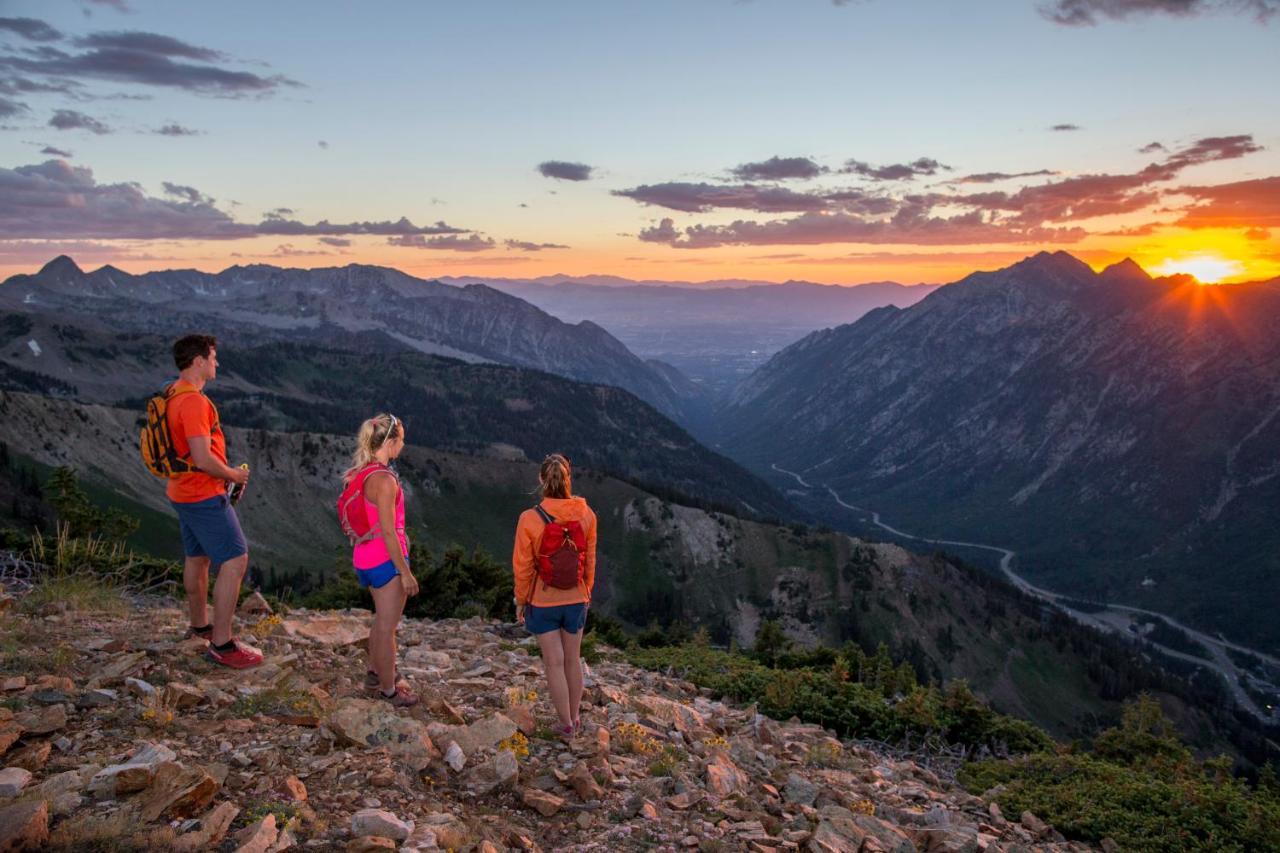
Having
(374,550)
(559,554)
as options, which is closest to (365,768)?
(374,550)

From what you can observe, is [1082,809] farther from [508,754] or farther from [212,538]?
[212,538]

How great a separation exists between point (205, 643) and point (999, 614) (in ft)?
585

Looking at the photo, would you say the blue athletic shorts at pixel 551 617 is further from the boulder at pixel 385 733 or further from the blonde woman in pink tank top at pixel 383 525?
the boulder at pixel 385 733

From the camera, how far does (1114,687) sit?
150000 millimetres

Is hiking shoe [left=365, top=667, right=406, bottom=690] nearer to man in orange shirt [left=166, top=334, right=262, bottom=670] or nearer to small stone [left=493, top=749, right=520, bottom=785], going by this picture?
man in orange shirt [left=166, top=334, right=262, bottom=670]

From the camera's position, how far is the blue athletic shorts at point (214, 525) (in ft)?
32.5

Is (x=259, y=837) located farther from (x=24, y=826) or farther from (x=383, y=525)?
(x=383, y=525)

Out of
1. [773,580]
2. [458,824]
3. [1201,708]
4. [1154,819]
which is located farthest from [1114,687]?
[458,824]

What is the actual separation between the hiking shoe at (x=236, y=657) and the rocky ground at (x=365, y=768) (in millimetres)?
143

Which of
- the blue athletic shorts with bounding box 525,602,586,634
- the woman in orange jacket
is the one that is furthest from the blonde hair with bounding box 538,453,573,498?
the blue athletic shorts with bounding box 525,602,586,634

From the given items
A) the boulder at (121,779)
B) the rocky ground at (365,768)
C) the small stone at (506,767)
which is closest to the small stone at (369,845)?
the rocky ground at (365,768)

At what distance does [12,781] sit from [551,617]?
5.53m

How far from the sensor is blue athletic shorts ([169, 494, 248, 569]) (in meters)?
9.90

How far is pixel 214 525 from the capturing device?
9.95 m
